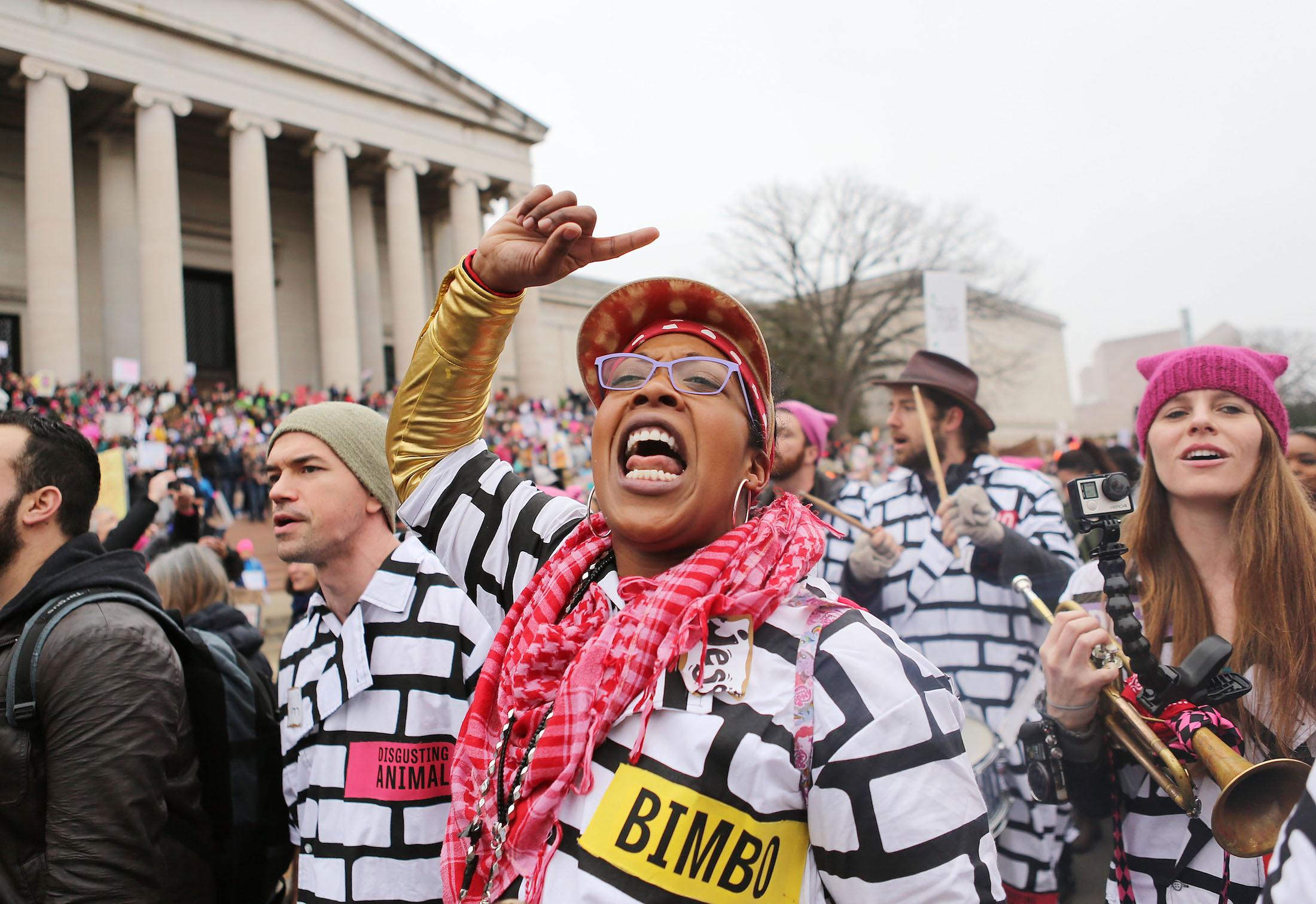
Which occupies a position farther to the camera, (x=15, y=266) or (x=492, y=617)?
(x=15, y=266)

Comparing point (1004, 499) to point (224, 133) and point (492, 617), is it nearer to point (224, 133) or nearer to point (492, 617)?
point (492, 617)

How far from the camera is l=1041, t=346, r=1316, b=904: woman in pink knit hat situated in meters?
1.96

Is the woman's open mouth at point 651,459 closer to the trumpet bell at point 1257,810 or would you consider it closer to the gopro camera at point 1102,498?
the gopro camera at point 1102,498

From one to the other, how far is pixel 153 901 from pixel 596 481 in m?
1.68

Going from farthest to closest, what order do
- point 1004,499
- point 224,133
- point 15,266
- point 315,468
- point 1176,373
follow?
1. point 224,133
2. point 15,266
3. point 1004,499
4. point 315,468
5. point 1176,373

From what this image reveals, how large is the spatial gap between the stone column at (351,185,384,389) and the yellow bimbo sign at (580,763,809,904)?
2831 centimetres

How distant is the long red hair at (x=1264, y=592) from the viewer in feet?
6.44

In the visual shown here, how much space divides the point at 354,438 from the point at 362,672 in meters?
0.78

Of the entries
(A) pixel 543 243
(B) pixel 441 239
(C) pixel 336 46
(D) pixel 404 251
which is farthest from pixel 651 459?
(B) pixel 441 239

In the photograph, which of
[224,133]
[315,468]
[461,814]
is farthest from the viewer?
[224,133]

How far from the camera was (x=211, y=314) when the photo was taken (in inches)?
1076

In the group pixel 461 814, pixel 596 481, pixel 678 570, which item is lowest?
pixel 461 814

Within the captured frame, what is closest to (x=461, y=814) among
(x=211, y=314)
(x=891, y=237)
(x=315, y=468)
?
(x=315, y=468)

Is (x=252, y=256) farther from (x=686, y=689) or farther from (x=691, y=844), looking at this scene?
(x=691, y=844)
